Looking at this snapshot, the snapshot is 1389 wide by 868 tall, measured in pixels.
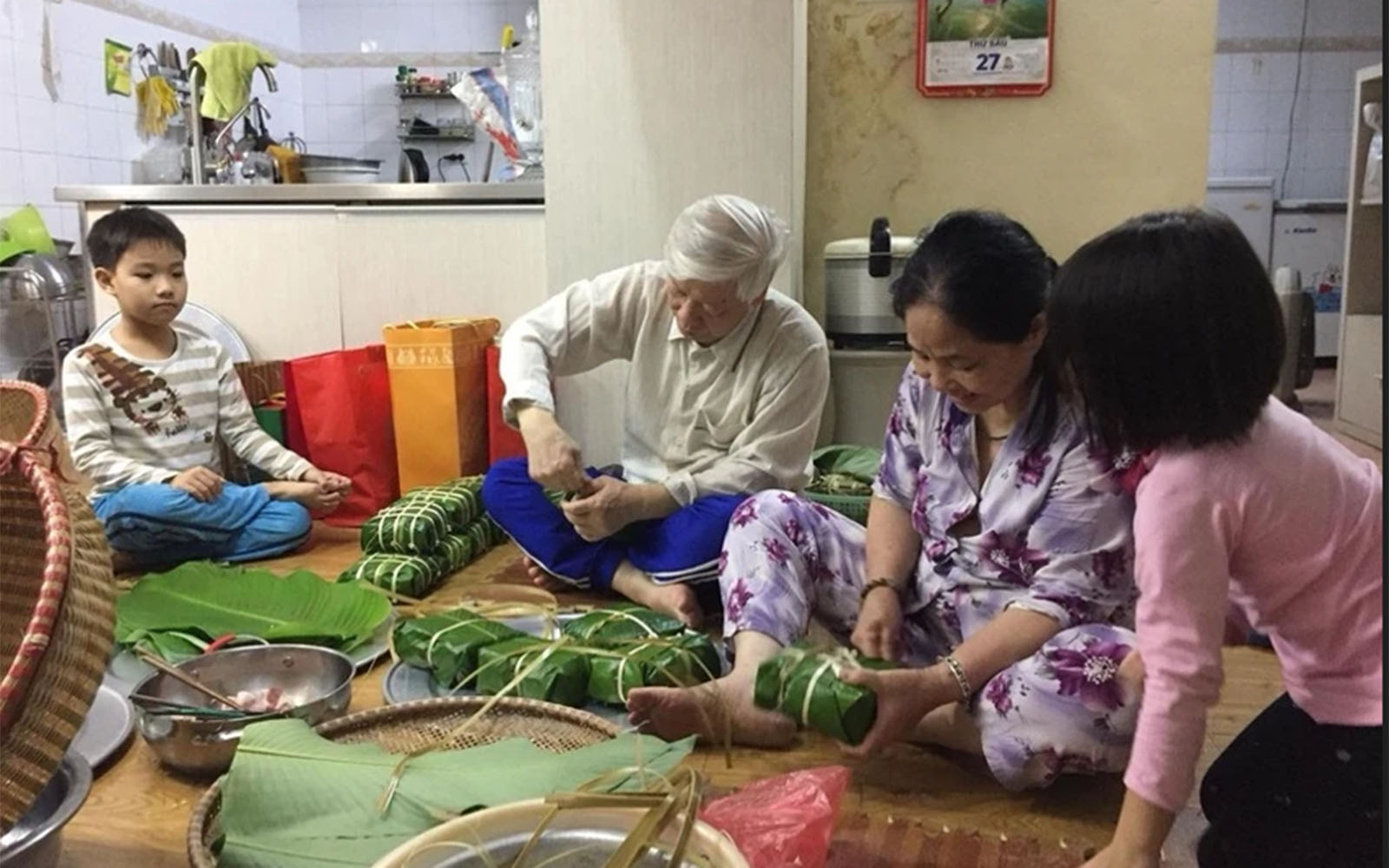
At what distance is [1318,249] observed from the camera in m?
5.42

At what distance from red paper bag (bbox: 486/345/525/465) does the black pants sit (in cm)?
174

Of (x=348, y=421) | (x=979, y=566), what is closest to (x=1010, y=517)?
(x=979, y=566)

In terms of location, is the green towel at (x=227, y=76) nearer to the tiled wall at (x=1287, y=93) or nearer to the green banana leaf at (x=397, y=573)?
the green banana leaf at (x=397, y=573)

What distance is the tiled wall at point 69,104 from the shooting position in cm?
331

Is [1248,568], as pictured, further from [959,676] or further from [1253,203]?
[1253,203]

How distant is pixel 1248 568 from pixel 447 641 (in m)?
1.01

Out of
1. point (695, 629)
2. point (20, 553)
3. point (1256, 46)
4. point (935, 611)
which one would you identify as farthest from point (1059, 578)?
point (1256, 46)

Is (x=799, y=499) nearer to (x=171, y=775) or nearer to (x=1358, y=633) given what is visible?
(x=1358, y=633)

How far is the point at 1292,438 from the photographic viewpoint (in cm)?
96

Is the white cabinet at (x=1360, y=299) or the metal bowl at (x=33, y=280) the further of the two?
the white cabinet at (x=1360, y=299)

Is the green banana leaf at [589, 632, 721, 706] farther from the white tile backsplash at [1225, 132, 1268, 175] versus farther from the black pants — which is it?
the white tile backsplash at [1225, 132, 1268, 175]

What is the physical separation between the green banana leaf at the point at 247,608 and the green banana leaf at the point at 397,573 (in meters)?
0.13

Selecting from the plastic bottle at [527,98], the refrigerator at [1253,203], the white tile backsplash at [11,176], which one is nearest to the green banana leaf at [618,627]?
the plastic bottle at [527,98]

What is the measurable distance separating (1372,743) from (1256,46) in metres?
5.40
